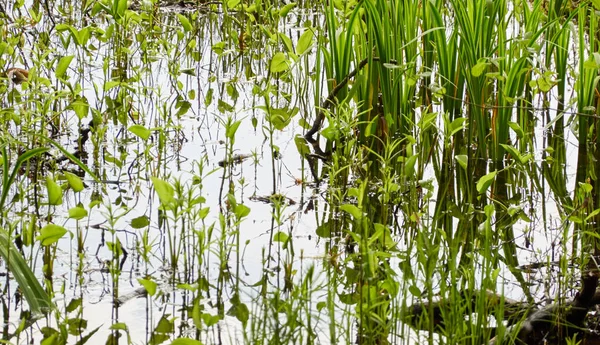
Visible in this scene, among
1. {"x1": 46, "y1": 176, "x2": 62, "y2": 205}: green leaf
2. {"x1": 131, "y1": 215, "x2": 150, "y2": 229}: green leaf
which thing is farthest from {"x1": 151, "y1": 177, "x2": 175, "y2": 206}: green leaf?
{"x1": 131, "y1": 215, "x2": 150, "y2": 229}: green leaf

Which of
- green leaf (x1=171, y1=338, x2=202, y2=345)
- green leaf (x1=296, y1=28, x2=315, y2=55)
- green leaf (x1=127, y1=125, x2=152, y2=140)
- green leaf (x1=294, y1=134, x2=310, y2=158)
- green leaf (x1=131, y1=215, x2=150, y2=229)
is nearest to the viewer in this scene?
green leaf (x1=171, y1=338, x2=202, y2=345)

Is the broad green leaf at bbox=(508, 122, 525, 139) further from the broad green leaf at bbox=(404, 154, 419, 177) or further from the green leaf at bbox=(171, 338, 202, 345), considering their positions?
the green leaf at bbox=(171, 338, 202, 345)

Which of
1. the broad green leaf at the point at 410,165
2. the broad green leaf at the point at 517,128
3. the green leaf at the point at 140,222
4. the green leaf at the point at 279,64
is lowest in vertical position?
the green leaf at the point at 140,222

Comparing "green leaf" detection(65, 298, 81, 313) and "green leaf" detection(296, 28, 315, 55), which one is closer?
"green leaf" detection(65, 298, 81, 313)

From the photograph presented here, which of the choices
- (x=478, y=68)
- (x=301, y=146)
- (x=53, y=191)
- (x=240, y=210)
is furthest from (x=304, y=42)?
(x=53, y=191)

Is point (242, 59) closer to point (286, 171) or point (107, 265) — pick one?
point (286, 171)

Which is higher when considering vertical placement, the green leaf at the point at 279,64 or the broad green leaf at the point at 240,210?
the green leaf at the point at 279,64

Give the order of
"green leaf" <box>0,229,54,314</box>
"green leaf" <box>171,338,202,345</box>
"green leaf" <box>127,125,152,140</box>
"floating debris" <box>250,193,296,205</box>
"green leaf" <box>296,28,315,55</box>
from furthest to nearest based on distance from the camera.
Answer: "green leaf" <box>296,28,315,55</box>
"floating debris" <box>250,193,296,205</box>
"green leaf" <box>127,125,152,140</box>
"green leaf" <box>0,229,54,314</box>
"green leaf" <box>171,338,202,345</box>

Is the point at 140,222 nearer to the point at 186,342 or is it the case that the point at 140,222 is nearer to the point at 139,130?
the point at 139,130

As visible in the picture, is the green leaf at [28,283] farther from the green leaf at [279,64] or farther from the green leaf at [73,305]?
the green leaf at [279,64]

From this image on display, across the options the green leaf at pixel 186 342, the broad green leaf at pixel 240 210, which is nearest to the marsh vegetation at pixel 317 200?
the broad green leaf at pixel 240 210

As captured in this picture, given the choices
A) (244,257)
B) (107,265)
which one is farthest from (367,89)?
(107,265)

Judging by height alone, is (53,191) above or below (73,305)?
above

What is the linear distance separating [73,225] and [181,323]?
76cm
